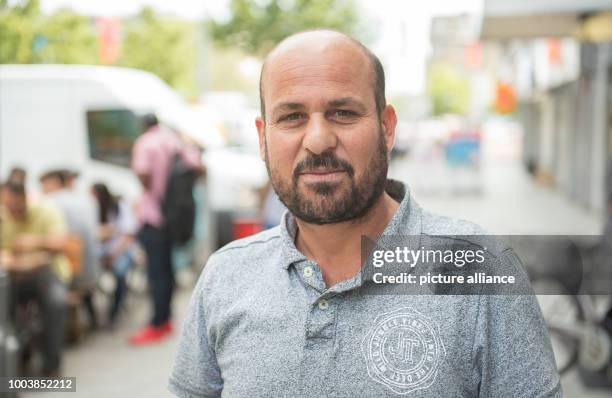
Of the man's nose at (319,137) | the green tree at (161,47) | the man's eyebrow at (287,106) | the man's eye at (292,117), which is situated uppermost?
the green tree at (161,47)

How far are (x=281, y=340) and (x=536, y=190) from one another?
1894cm

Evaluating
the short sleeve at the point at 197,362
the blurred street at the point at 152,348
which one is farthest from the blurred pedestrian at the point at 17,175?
the short sleeve at the point at 197,362

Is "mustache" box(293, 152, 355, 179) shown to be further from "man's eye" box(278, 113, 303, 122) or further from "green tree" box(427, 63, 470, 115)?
"green tree" box(427, 63, 470, 115)

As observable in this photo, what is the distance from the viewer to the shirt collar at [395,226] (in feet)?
4.89

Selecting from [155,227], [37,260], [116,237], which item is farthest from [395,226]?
[116,237]

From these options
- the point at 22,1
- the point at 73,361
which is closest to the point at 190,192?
the point at 73,361

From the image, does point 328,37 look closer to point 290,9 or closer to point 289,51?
point 289,51

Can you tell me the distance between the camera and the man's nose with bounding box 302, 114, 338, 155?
4.60 feet

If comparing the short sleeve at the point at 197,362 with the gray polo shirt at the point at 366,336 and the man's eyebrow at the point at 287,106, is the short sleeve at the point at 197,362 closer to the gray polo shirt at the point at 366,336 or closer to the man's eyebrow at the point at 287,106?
the gray polo shirt at the point at 366,336

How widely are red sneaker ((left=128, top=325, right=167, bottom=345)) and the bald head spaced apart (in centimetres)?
494

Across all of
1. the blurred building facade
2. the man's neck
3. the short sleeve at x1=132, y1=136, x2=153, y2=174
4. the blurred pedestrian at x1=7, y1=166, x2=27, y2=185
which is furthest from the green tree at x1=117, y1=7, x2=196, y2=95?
the blurred building facade

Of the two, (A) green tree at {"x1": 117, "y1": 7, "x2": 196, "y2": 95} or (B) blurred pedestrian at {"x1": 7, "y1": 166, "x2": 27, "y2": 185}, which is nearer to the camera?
(A) green tree at {"x1": 117, "y1": 7, "x2": 196, "y2": 95}

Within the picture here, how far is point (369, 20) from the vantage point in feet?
13.5

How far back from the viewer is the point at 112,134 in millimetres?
8898
